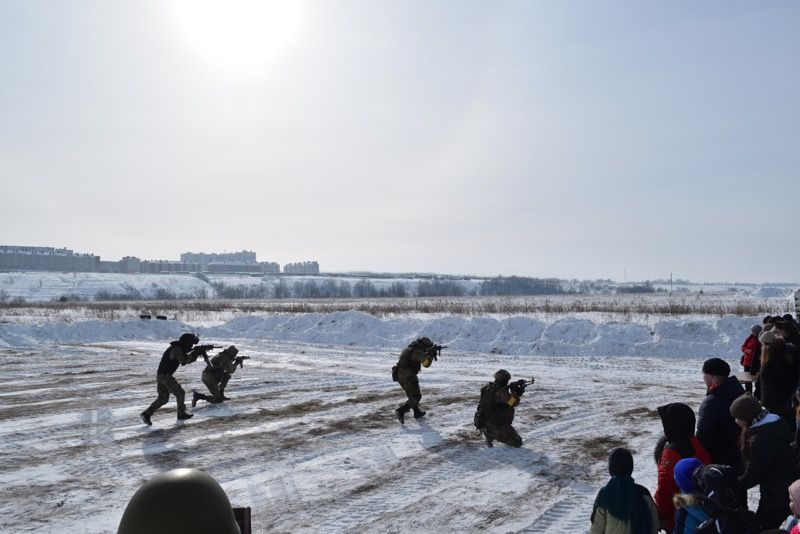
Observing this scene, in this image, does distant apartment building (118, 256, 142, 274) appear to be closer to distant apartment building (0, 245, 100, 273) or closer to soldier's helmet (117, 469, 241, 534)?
distant apartment building (0, 245, 100, 273)

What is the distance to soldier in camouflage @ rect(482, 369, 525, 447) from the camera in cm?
929

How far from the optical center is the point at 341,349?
24266 millimetres

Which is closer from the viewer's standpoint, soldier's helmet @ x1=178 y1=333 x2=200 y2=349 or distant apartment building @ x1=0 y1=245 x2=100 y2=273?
soldier's helmet @ x1=178 y1=333 x2=200 y2=349

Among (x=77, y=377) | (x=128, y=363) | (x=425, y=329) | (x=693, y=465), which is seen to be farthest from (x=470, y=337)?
(x=693, y=465)

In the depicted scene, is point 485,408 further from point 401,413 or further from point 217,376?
point 217,376

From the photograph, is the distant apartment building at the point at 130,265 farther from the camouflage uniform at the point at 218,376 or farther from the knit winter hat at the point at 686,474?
the knit winter hat at the point at 686,474

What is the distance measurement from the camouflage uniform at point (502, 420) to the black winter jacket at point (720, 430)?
13.4 feet

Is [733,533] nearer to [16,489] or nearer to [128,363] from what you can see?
[16,489]

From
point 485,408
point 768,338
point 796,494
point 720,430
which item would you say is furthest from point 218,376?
point 796,494

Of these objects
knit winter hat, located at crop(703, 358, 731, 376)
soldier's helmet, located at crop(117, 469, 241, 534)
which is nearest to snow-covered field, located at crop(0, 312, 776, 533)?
knit winter hat, located at crop(703, 358, 731, 376)

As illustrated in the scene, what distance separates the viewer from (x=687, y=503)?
3.85 metres

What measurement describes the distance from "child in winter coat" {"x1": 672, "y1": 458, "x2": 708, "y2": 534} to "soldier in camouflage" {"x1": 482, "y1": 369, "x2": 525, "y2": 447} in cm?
526

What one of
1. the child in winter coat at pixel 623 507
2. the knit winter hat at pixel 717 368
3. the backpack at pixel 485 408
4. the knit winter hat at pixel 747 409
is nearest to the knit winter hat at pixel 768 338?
the knit winter hat at pixel 717 368

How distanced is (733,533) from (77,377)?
56.7 feet
